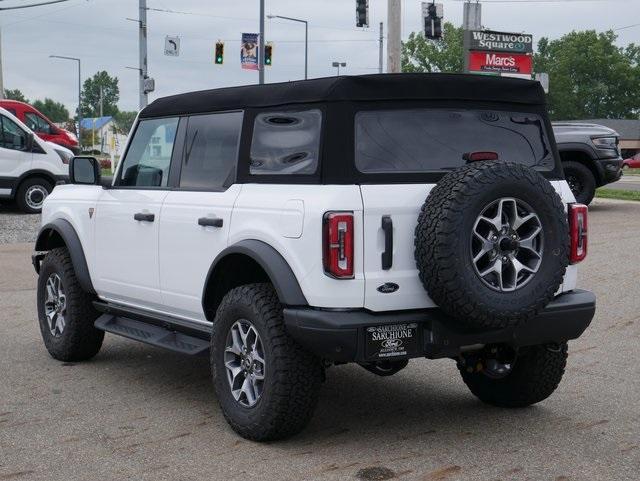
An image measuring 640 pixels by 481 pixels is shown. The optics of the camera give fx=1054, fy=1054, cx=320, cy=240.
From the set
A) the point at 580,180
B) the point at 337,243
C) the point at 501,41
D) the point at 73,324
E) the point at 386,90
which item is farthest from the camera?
the point at 501,41

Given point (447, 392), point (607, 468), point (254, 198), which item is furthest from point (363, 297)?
point (447, 392)

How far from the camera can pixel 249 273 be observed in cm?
573

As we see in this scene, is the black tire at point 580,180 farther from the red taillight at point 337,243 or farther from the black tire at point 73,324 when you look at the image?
the red taillight at point 337,243

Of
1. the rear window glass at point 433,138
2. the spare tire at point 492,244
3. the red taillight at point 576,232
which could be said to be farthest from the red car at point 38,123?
the spare tire at point 492,244

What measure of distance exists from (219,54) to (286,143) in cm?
3466

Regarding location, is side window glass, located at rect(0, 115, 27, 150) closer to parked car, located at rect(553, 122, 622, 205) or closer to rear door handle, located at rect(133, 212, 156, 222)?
parked car, located at rect(553, 122, 622, 205)

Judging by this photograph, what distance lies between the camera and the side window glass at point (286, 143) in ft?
17.3

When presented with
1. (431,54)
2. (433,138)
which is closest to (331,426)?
(433,138)

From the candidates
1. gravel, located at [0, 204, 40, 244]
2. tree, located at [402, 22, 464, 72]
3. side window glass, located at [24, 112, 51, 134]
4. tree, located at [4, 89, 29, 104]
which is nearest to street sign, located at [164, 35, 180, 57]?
side window glass, located at [24, 112, 51, 134]

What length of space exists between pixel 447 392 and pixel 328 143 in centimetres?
212

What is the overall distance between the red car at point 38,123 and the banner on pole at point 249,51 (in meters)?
11.1

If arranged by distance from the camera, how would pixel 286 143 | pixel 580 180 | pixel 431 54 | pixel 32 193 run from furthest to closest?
pixel 431 54 → pixel 32 193 → pixel 580 180 → pixel 286 143

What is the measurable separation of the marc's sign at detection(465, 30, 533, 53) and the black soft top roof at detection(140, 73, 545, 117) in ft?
104

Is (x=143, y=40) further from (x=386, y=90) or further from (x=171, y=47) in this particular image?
(x=386, y=90)
